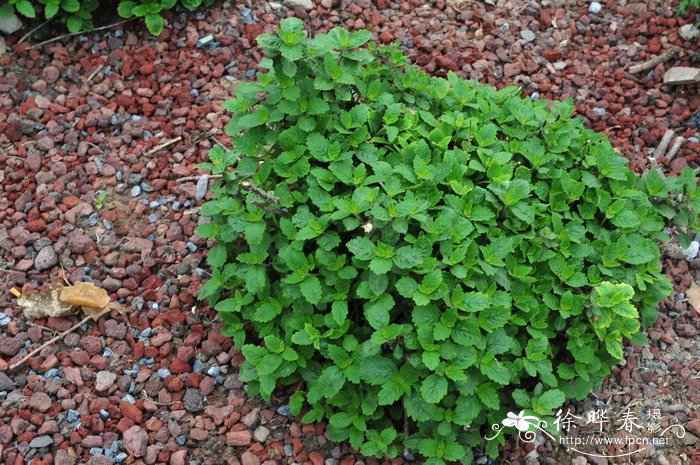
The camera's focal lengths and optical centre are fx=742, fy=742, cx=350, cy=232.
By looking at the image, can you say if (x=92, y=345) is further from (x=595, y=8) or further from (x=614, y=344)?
(x=595, y=8)

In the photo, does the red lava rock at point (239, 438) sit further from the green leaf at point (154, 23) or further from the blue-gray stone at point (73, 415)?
the green leaf at point (154, 23)

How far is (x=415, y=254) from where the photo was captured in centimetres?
286

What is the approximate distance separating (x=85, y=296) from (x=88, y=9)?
6.53 ft

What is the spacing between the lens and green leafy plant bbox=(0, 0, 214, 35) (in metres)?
4.39

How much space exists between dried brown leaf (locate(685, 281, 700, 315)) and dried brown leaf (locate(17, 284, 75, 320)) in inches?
120

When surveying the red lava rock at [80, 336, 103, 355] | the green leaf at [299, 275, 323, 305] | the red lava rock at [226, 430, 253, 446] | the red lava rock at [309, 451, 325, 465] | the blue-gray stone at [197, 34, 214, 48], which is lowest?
the red lava rock at [309, 451, 325, 465]

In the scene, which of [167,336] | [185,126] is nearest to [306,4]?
[185,126]

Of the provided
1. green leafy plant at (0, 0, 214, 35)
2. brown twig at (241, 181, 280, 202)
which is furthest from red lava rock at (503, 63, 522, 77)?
brown twig at (241, 181, 280, 202)

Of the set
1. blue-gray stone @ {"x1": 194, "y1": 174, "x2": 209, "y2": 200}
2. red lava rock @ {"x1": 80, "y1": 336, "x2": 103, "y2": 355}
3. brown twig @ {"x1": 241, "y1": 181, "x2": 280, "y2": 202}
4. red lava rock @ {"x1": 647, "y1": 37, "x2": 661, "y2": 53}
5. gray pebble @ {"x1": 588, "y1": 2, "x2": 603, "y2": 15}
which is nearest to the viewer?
brown twig @ {"x1": 241, "y1": 181, "x2": 280, "y2": 202}

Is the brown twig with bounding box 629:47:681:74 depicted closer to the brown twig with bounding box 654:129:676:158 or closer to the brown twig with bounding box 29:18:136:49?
the brown twig with bounding box 654:129:676:158

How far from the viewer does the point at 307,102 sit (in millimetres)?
3176

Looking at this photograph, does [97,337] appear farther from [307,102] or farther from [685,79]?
[685,79]

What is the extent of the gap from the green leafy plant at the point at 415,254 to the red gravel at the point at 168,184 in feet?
0.95

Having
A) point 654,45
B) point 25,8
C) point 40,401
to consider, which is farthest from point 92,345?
point 654,45
